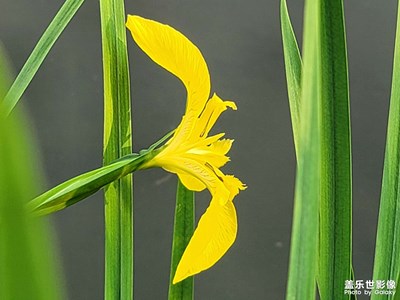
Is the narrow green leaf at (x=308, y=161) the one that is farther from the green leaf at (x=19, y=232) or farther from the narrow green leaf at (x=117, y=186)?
the narrow green leaf at (x=117, y=186)

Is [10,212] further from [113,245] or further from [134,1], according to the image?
[134,1]

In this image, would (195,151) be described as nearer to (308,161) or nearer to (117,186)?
(117,186)

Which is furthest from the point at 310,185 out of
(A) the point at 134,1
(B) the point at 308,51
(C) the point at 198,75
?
(A) the point at 134,1

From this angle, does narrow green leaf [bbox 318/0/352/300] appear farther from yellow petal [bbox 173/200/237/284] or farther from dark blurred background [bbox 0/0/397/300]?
dark blurred background [bbox 0/0/397/300]

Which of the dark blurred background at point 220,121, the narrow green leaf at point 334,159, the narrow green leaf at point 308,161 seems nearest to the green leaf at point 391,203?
the narrow green leaf at point 334,159

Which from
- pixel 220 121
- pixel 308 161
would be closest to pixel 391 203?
pixel 308 161
